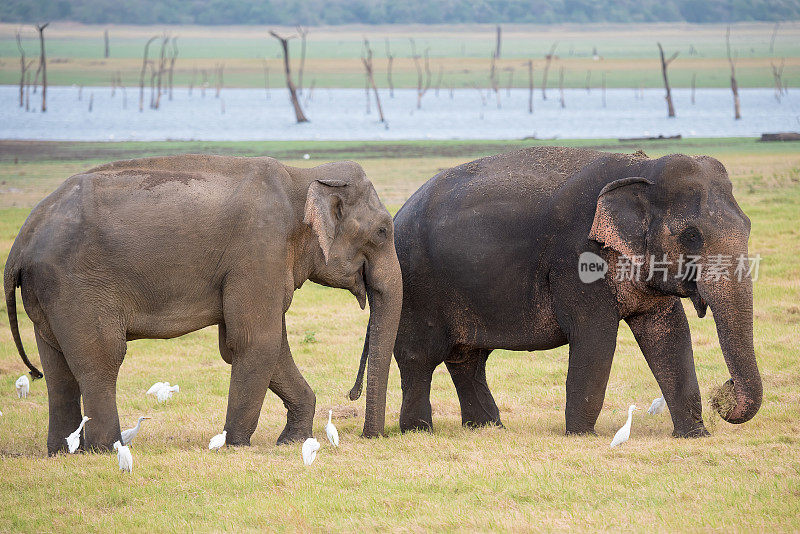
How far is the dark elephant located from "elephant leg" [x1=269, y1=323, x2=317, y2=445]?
1033mm

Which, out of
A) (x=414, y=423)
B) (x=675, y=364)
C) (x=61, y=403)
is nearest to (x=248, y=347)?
(x=61, y=403)

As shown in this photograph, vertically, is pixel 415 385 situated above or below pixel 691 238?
below

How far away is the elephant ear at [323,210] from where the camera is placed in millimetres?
8711

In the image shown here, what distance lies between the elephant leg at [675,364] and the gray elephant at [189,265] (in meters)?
2.25

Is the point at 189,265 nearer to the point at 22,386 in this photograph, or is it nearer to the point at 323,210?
the point at 323,210

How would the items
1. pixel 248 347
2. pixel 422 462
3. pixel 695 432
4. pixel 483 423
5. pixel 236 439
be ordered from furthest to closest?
pixel 483 423 < pixel 695 432 < pixel 236 439 < pixel 248 347 < pixel 422 462

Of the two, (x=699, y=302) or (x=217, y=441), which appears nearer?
(x=217, y=441)

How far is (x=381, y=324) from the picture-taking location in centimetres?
923

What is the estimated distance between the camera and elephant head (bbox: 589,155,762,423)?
27.6ft

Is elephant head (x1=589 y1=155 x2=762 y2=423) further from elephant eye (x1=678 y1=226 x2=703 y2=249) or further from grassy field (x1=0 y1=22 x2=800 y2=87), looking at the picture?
grassy field (x1=0 y1=22 x2=800 y2=87)

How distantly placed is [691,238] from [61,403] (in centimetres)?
539

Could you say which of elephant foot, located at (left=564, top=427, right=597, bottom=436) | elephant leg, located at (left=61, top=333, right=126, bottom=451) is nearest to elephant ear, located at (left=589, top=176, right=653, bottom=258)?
elephant foot, located at (left=564, top=427, right=597, bottom=436)

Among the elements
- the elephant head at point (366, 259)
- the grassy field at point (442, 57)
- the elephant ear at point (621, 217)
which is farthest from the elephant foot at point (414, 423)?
the grassy field at point (442, 57)

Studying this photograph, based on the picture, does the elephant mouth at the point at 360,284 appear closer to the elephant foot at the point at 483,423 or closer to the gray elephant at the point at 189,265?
the gray elephant at the point at 189,265
